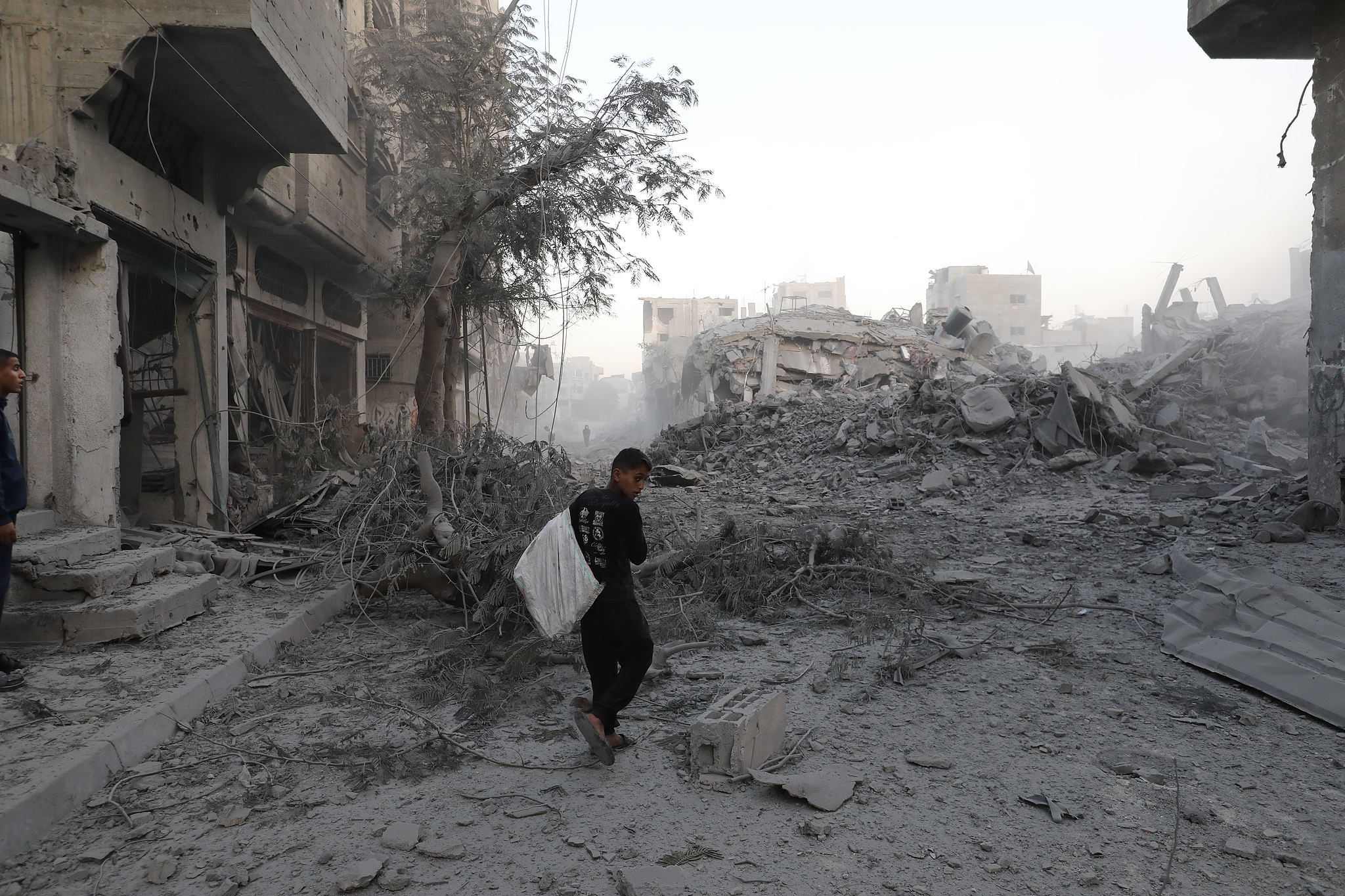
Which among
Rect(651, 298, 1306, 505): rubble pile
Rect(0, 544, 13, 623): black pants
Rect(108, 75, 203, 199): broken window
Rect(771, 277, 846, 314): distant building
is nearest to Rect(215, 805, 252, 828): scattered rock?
Rect(0, 544, 13, 623): black pants

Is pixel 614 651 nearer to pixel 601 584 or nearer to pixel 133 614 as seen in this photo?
pixel 601 584

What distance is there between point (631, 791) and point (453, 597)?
294cm

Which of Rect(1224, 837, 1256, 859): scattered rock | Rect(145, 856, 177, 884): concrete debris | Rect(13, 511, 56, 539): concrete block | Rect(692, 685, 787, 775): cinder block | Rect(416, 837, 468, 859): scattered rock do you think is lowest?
Rect(416, 837, 468, 859): scattered rock

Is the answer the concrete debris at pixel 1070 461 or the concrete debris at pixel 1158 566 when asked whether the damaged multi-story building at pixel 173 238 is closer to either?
the concrete debris at pixel 1158 566

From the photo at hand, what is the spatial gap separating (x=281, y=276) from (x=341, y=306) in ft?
8.17

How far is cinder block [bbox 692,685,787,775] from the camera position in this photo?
308 centimetres

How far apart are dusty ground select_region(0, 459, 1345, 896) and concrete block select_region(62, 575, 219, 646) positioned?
20 centimetres

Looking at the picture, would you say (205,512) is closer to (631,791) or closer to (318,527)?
(318,527)

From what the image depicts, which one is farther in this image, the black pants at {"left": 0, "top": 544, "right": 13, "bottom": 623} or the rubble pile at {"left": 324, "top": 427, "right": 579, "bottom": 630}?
Answer: the rubble pile at {"left": 324, "top": 427, "right": 579, "bottom": 630}

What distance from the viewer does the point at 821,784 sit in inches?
118

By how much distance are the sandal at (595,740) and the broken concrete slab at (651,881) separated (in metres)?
0.67

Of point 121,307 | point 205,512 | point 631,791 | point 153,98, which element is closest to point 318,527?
point 205,512

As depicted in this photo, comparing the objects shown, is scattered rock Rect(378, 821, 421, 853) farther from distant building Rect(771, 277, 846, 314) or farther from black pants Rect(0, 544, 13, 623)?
distant building Rect(771, 277, 846, 314)

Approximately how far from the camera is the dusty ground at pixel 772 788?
246 cm
